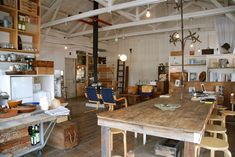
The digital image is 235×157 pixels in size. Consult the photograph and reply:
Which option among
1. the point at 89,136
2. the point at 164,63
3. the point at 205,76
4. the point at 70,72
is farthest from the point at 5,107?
the point at 164,63

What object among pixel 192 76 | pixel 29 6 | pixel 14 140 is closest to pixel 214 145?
pixel 14 140

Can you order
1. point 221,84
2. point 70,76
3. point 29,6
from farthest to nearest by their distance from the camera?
1. point 70,76
2. point 221,84
3. point 29,6

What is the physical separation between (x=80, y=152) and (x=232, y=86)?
453cm

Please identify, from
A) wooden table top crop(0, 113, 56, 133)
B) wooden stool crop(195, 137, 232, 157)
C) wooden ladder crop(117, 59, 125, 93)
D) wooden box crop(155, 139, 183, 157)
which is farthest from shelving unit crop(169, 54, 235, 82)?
wooden table top crop(0, 113, 56, 133)

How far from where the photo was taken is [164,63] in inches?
406

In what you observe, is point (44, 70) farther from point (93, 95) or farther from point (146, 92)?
point (146, 92)

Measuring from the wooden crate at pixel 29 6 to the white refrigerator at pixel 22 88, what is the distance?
1476 millimetres

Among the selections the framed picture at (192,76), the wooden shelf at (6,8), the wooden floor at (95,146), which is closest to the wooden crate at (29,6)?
the wooden shelf at (6,8)

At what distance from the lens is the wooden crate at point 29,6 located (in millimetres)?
3807

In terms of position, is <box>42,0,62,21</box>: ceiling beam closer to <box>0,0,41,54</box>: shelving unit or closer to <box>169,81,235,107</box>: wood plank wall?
<box>0,0,41,54</box>: shelving unit

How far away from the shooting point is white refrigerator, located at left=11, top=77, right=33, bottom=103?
363 cm

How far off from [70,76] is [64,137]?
704 cm

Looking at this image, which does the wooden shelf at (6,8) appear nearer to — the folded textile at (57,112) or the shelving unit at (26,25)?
the shelving unit at (26,25)

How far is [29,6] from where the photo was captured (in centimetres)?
396
